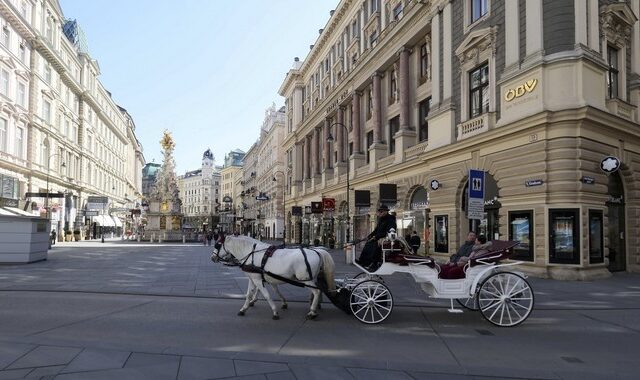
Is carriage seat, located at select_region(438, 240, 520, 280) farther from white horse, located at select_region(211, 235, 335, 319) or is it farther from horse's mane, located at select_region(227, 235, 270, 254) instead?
horse's mane, located at select_region(227, 235, 270, 254)

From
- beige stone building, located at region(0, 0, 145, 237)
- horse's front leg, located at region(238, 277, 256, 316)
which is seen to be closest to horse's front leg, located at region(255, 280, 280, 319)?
horse's front leg, located at region(238, 277, 256, 316)

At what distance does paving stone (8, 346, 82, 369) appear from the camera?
5871mm

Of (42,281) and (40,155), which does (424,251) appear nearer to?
(42,281)

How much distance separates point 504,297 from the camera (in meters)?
8.56

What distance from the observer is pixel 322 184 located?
4728 centimetres

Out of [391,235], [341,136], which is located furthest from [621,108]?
[341,136]

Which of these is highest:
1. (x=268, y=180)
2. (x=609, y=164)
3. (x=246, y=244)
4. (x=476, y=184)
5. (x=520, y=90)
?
(x=268, y=180)

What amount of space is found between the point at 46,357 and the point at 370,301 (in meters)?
5.08

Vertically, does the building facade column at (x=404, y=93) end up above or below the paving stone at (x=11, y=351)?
above

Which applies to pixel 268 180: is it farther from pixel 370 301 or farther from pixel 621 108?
pixel 370 301

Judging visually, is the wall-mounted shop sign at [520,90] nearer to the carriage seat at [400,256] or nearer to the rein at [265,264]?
the carriage seat at [400,256]

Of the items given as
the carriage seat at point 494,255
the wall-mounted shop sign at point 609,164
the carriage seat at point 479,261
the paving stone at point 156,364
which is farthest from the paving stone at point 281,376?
the wall-mounted shop sign at point 609,164

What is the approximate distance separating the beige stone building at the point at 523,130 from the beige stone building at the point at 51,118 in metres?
29.4

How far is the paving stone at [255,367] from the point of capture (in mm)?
5727
